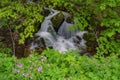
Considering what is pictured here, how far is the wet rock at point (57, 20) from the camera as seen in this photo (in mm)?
9125

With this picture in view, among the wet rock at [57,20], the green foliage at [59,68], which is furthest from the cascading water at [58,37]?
the green foliage at [59,68]

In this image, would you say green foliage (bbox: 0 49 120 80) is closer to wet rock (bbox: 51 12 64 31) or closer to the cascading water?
the cascading water

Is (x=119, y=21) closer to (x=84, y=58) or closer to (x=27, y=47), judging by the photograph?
(x=84, y=58)

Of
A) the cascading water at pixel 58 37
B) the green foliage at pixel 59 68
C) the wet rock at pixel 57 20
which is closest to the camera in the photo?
the green foliage at pixel 59 68

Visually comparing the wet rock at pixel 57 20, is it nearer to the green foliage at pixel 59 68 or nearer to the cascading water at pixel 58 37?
the cascading water at pixel 58 37

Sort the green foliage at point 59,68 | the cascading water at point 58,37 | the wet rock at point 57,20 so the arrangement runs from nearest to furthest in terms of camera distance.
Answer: the green foliage at point 59,68 < the cascading water at point 58,37 < the wet rock at point 57,20

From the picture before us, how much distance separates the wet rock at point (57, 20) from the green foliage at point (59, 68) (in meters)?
5.04

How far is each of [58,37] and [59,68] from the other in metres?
5.42

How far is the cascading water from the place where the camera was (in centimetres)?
872

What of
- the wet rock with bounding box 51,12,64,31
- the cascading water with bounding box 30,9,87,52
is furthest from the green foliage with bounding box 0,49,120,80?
the wet rock with bounding box 51,12,64,31

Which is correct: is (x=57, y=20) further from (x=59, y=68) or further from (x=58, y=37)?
(x=59, y=68)

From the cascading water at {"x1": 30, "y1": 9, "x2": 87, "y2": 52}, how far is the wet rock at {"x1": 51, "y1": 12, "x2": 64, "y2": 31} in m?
0.12

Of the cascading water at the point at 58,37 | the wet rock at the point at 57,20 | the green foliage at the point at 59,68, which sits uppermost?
the green foliage at the point at 59,68

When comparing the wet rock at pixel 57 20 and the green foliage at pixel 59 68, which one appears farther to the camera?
the wet rock at pixel 57 20
